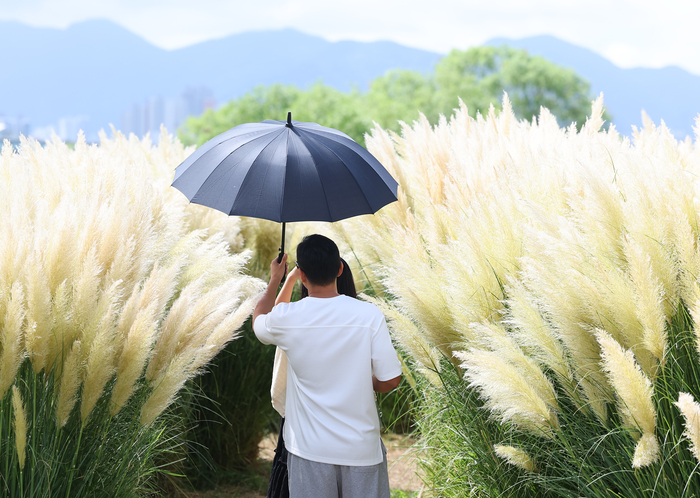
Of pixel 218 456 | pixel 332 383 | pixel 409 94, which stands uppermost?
pixel 409 94

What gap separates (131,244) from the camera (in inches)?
88.4

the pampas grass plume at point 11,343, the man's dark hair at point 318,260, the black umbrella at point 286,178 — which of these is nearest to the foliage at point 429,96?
the black umbrella at point 286,178

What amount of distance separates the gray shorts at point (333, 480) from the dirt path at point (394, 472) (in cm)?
86

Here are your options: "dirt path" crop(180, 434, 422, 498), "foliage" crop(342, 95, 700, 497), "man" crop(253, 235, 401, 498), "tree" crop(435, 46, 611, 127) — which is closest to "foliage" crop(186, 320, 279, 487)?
"dirt path" crop(180, 434, 422, 498)

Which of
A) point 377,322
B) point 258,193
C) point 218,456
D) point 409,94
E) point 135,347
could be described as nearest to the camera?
point 135,347

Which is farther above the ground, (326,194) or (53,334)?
(326,194)

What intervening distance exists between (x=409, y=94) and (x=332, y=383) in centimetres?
6207

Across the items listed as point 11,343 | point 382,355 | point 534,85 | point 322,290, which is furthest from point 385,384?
point 534,85

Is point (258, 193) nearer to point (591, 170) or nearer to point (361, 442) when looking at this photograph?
point (361, 442)

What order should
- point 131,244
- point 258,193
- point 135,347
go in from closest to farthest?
point 135,347
point 131,244
point 258,193

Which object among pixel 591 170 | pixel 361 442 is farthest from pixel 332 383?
pixel 591 170

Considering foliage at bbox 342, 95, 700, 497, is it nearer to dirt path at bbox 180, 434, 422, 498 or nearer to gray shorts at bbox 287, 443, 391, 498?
gray shorts at bbox 287, 443, 391, 498

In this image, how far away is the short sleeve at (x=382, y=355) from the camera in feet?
6.73

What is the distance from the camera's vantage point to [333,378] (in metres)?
2.05
